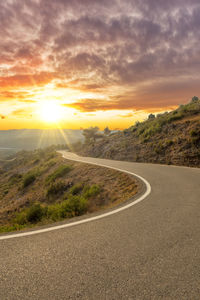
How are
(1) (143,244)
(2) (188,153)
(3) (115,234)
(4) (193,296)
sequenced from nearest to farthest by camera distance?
1. (4) (193,296)
2. (1) (143,244)
3. (3) (115,234)
4. (2) (188,153)

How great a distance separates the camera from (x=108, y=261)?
115 inches

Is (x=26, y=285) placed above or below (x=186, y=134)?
below

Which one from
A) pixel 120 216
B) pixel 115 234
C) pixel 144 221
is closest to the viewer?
pixel 115 234

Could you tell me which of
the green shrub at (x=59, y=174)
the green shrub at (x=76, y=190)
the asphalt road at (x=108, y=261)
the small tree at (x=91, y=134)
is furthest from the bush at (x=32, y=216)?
the small tree at (x=91, y=134)

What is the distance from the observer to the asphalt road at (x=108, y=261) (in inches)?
91.0

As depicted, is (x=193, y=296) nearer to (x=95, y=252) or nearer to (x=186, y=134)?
(x=95, y=252)

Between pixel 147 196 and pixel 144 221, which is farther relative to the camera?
pixel 147 196

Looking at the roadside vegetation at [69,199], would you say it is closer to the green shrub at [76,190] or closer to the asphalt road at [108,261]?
the green shrub at [76,190]

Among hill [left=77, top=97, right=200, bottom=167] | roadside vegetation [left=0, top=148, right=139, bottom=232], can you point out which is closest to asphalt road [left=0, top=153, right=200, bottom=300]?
roadside vegetation [left=0, top=148, right=139, bottom=232]

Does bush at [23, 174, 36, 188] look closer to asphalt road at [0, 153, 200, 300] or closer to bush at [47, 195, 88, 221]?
bush at [47, 195, 88, 221]

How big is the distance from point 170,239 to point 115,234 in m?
1.09

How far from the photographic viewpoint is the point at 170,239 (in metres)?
3.66

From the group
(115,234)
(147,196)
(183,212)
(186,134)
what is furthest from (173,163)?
(115,234)

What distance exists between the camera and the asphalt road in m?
2.31
